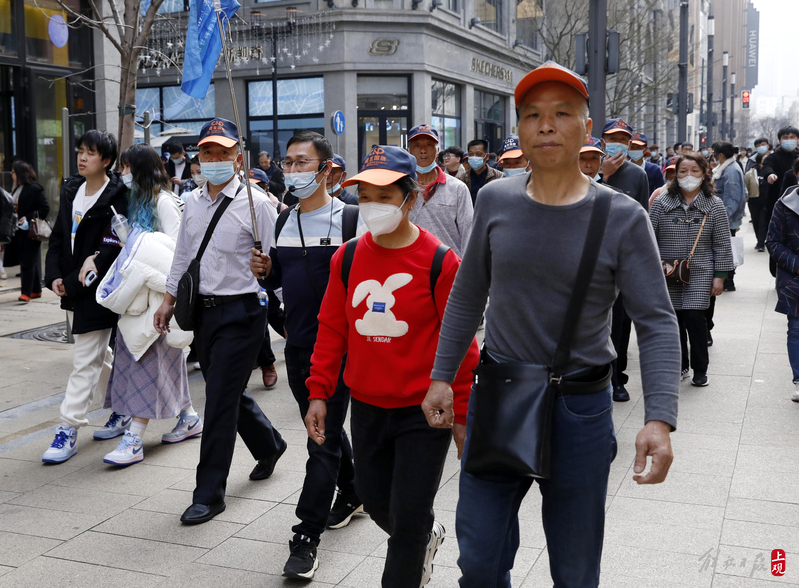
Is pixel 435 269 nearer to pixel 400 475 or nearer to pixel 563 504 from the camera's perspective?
pixel 400 475

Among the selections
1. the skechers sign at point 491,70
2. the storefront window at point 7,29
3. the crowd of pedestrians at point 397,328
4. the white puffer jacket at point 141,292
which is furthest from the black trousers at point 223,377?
the skechers sign at point 491,70

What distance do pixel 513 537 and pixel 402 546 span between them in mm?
556

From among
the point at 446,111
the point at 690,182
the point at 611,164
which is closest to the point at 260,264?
the point at 611,164

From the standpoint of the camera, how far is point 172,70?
30.7 m

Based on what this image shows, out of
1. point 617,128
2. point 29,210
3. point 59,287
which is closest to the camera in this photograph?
point 59,287

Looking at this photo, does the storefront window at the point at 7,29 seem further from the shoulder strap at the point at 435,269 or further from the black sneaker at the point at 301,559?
the shoulder strap at the point at 435,269

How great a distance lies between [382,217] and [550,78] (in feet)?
3.20

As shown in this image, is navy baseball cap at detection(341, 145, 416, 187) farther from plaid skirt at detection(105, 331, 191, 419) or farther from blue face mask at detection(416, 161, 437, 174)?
blue face mask at detection(416, 161, 437, 174)

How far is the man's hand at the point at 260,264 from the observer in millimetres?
4543

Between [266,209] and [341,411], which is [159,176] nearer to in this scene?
[266,209]

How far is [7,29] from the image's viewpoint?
1367 cm

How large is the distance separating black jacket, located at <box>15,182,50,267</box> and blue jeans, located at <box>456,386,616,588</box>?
11.3m

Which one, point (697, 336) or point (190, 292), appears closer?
point (190, 292)

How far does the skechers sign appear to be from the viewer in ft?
107
